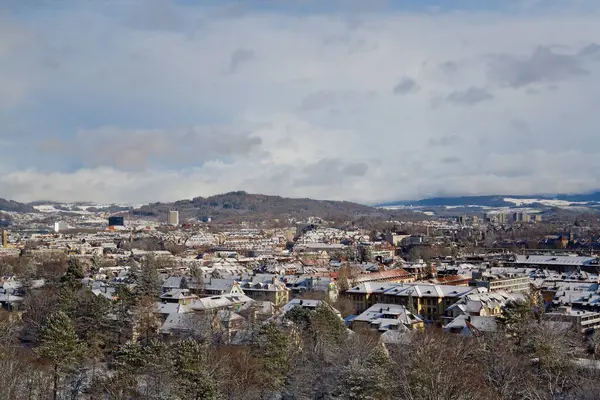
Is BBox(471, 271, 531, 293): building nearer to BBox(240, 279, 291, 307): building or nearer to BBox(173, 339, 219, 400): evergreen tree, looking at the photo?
BBox(240, 279, 291, 307): building

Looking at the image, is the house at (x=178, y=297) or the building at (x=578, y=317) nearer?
the building at (x=578, y=317)

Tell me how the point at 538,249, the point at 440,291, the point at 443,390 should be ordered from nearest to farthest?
the point at 443,390, the point at 440,291, the point at 538,249

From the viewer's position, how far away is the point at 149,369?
22219 millimetres

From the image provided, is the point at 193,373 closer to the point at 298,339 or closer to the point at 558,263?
the point at 298,339

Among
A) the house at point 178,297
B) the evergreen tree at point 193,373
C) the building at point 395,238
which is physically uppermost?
the evergreen tree at point 193,373

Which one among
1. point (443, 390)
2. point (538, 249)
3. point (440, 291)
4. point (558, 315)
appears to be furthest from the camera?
point (538, 249)

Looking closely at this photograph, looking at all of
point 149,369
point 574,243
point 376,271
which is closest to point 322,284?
point 376,271

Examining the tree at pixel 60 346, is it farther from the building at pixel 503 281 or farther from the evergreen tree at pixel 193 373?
the building at pixel 503 281

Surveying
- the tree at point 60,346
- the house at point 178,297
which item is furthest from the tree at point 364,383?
the house at point 178,297

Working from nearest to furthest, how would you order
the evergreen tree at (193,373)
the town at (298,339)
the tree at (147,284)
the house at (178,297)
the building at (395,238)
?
1. the evergreen tree at (193,373)
2. the town at (298,339)
3. the tree at (147,284)
4. the house at (178,297)
5. the building at (395,238)

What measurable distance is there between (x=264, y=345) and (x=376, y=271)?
3841cm

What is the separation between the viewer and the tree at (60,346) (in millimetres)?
24547

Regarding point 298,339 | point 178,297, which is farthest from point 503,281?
point 298,339

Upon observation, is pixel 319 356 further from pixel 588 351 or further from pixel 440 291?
pixel 440 291
